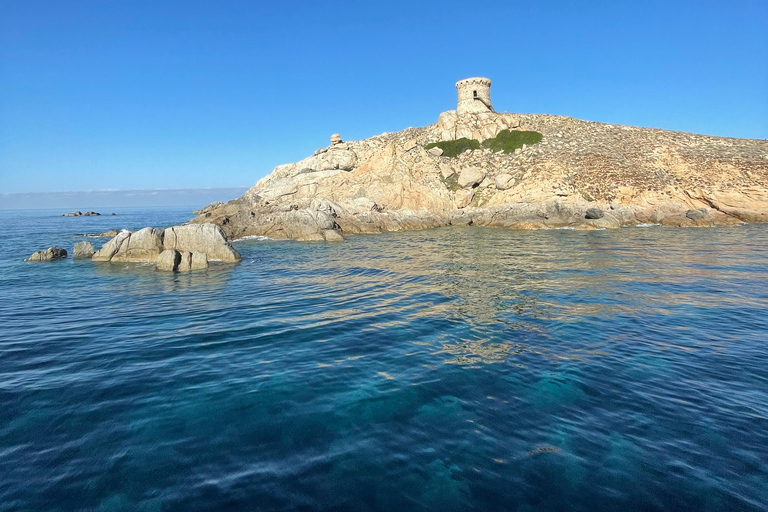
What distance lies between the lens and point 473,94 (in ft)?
229

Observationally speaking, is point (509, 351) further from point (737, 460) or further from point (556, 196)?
point (556, 196)

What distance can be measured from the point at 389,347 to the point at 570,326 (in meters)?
5.61

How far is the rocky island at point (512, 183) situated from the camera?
148ft

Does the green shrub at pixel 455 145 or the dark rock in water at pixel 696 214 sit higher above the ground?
the green shrub at pixel 455 145

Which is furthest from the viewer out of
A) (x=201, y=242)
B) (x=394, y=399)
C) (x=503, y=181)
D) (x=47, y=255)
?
(x=503, y=181)

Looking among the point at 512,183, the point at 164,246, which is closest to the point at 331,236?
the point at 164,246

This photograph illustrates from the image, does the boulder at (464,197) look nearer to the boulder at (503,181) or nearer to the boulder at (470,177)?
the boulder at (470,177)

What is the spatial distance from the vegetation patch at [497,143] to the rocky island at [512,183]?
17 centimetres

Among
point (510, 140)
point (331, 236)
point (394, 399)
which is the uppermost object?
point (510, 140)

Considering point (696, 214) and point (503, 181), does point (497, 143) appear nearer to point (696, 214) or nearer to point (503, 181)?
point (503, 181)

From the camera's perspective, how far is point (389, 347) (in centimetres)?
1102

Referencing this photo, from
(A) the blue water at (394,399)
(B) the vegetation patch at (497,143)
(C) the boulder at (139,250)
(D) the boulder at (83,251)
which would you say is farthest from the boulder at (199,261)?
(B) the vegetation patch at (497,143)

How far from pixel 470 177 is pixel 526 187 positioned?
314 inches

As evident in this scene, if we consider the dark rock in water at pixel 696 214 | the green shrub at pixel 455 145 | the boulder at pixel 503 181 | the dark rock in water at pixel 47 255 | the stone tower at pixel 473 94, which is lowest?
the dark rock in water at pixel 47 255
